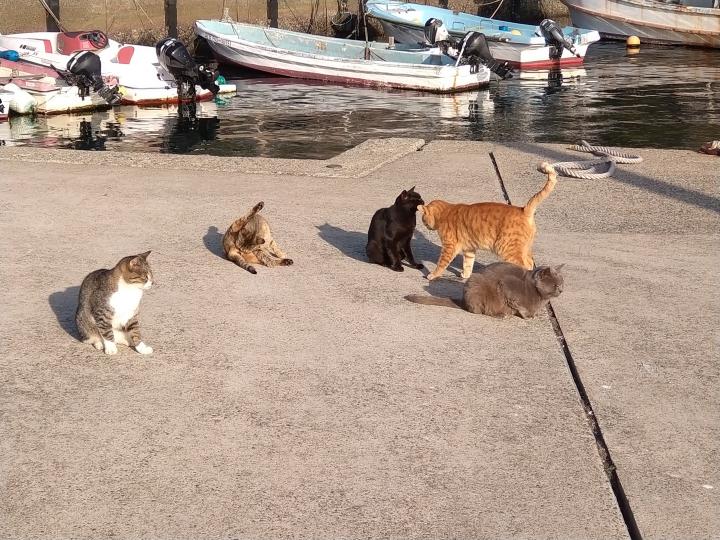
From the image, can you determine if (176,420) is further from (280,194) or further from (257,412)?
(280,194)

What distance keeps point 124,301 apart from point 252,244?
1.73m

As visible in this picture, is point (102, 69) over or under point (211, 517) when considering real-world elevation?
over

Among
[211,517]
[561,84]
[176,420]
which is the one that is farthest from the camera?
[561,84]

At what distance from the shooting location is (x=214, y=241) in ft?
24.0

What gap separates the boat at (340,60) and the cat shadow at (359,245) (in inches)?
631

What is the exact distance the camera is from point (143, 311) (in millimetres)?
5820

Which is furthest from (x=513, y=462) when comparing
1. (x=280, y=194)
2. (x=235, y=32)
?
(x=235, y=32)

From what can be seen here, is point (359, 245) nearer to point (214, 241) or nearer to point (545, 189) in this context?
point (214, 241)

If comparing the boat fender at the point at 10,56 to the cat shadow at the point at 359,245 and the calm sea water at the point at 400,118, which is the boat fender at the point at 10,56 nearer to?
the calm sea water at the point at 400,118

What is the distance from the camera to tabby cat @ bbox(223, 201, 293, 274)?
21.9ft

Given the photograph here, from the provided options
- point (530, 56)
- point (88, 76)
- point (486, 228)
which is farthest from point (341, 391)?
point (530, 56)

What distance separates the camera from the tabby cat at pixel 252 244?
6.68 meters

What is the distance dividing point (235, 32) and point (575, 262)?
73.6 feet

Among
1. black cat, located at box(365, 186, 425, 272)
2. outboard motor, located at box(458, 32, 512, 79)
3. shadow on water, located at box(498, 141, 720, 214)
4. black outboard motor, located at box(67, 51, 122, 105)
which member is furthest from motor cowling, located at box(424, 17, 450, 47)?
black cat, located at box(365, 186, 425, 272)
